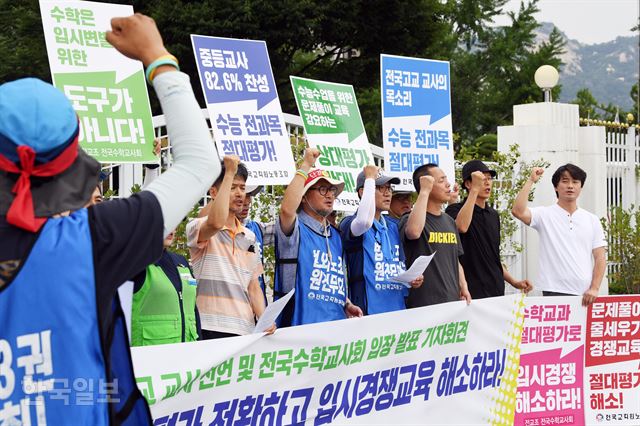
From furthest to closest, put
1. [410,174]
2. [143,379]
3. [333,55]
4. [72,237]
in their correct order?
[333,55] < [410,174] < [143,379] < [72,237]

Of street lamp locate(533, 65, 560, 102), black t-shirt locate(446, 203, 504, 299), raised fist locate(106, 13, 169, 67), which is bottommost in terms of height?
black t-shirt locate(446, 203, 504, 299)

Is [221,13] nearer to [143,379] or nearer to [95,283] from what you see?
[143,379]

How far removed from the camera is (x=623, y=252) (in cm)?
1366

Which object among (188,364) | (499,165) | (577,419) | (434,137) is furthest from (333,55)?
(188,364)

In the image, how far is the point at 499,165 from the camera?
11734 mm

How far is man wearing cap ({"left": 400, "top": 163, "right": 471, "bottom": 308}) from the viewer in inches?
253

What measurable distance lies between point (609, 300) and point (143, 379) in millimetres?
4216

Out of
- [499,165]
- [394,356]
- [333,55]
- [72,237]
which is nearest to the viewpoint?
[72,237]

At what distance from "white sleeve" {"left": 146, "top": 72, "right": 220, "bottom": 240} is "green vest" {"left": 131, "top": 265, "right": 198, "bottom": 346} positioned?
7.94 ft

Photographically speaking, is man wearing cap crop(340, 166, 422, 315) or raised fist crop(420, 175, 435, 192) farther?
raised fist crop(420, 175, 435, 192)

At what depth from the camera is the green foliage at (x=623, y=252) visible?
13.5m

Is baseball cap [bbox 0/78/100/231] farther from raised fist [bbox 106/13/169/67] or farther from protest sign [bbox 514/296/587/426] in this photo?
protest sign [bbox 514/296/587/426]

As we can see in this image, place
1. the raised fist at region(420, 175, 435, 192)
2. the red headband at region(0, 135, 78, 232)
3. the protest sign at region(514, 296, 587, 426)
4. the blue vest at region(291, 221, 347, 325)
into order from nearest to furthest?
the red headband at region(0, 135, 78, 232), the blue vest at region(291, 221, 347, 325), the raised fist at region(420, 175, 435, 192), the protest sign at region(514, 296, 587, 426)

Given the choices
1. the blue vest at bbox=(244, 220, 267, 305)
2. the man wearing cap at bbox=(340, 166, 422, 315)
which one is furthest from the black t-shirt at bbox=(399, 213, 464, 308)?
the blue vest at bbox=(244, 220, 267, 305)
